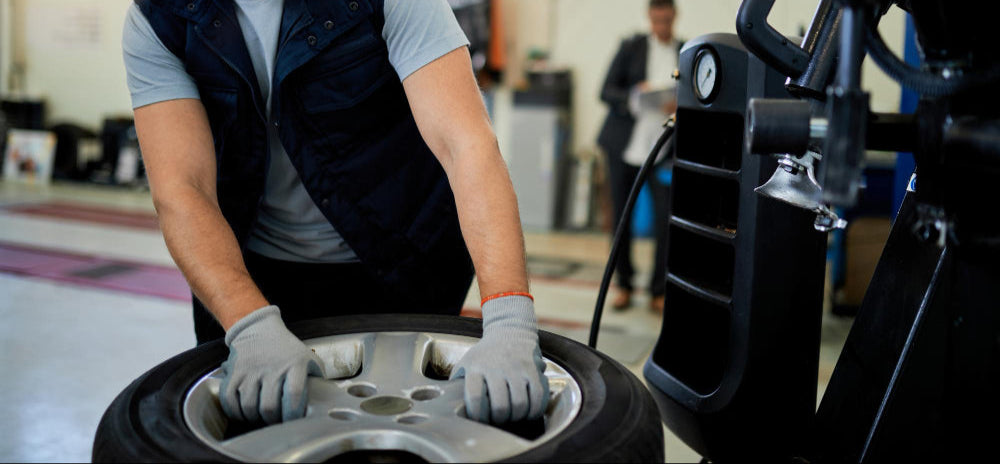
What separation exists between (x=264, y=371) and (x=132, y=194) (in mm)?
6499

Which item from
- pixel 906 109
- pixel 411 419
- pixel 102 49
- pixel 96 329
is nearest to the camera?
pixel 411 419

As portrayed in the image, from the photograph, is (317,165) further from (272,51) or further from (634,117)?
(634,117)

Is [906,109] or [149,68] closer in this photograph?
[149,68]

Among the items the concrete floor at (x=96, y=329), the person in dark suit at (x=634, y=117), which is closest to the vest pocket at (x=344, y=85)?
the concrete floor at (x=96, y=329)

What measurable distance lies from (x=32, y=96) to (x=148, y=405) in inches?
330

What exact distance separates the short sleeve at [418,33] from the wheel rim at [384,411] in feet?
1.15

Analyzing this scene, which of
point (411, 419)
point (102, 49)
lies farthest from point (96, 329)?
point (102, 49)

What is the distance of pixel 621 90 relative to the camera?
3.78m

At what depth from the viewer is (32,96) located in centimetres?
782

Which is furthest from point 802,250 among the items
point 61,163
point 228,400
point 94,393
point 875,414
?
point 61,163

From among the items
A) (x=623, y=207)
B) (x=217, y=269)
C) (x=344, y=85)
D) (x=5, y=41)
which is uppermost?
(x=5, y=41)

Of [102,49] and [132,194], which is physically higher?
[102,49]

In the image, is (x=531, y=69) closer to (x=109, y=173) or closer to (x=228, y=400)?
(x=109, y=173)

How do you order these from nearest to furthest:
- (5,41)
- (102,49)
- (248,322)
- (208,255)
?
1. (248,322)
2. (208,255)
3. (102,49)
4. (5,41)
